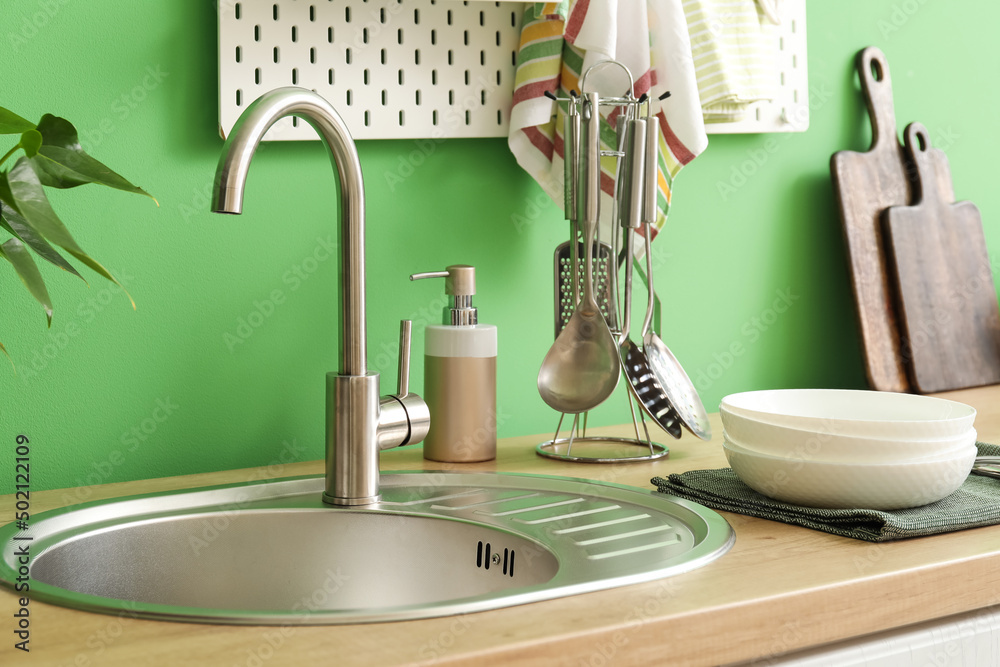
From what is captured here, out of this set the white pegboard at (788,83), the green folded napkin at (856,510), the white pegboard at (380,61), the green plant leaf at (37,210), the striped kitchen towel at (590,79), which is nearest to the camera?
the green plant leaf at (37,210)

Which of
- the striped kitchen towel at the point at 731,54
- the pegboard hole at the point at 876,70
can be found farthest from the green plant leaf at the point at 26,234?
the pegboard hole at the point at 876,70

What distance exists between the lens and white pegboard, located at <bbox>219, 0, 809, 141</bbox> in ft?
3.43

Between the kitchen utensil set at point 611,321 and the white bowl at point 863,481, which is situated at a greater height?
the kitchen utensil set at point 611,321

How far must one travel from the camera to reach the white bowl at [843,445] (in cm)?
85

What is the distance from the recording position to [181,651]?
573 mm

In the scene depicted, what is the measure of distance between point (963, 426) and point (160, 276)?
30.9 inches

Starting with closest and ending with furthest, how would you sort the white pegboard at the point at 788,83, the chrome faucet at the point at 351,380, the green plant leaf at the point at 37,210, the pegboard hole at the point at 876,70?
the green plant leaf at the point at 37,210, the chrome faucet at the point at 351,380, the white pegboard at the point at 788,83, the pegboard hole at the point at 876,70

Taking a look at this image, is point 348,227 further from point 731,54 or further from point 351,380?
point 731,54

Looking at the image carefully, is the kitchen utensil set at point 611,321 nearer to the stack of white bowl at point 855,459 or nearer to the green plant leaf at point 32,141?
the stack of white bowl at point 855,459

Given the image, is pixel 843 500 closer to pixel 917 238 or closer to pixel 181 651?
pixel 181 651

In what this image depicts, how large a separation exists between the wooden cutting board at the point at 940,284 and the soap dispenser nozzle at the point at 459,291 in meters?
0.75

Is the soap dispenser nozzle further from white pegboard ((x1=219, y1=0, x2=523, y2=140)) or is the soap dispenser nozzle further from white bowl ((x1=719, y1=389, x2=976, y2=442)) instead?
white bowl ((x1=719, y1=389, x2=976, y2=442))

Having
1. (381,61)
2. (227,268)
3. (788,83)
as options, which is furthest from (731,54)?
(227,268)

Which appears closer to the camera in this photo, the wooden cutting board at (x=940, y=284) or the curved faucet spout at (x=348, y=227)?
the curved faucet spout at (x=348, y=227)
